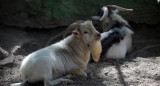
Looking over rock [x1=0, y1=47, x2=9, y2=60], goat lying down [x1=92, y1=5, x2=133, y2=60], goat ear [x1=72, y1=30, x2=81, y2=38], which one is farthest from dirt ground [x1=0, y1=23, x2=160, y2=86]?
goat ear [x1=72, y1=30, x2=81, y2=38]

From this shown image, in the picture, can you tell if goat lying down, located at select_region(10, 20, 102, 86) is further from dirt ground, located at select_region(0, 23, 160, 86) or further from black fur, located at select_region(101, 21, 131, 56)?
black fur, located at select_region(101, 21, 131, 56)

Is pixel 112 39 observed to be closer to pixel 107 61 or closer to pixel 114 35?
pixel 114 35

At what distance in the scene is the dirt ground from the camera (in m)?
5.54

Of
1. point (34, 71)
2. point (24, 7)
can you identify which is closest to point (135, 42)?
point (24, 7)

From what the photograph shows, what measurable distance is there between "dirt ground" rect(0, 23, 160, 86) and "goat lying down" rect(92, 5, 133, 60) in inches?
9.6

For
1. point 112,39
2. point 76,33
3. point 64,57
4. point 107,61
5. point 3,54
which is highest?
point 76,33

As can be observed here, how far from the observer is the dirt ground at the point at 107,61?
5543 mm

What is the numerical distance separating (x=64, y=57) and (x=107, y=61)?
1.68 meters

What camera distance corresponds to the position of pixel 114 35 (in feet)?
24.4

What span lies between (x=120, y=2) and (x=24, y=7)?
2.60 meters

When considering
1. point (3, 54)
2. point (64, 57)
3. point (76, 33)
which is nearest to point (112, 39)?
point (76, 33)

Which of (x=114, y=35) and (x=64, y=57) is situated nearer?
(x=64, y=57)

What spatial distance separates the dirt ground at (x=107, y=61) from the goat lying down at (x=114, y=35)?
245 millimetres

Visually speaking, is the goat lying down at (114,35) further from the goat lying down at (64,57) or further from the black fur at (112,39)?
the goat lying down at (64,57)
